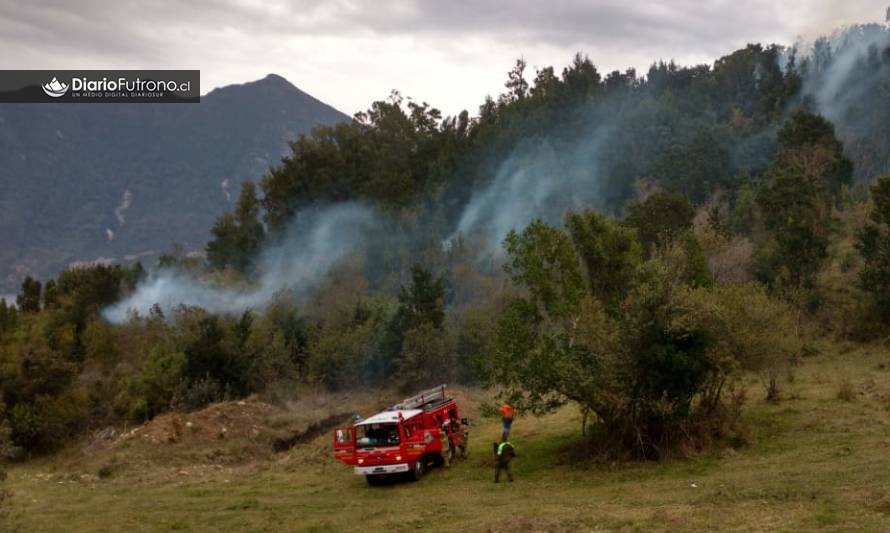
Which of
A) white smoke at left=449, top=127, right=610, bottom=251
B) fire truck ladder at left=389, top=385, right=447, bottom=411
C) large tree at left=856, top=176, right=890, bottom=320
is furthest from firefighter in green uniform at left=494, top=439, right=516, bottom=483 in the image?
white smoke at left=449, top=127, right=610, bottom=251

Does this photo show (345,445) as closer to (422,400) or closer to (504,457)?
(422,400)

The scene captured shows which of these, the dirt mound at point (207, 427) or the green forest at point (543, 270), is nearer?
the green forest at point (543, 270)

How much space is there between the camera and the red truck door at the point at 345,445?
928 inches

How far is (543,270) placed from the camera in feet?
84.2

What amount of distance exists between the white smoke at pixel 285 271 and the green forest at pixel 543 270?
0.77 feet

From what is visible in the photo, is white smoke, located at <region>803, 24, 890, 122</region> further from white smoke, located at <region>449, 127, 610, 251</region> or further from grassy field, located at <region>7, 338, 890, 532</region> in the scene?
grassy field, located at <region>7, 338, 890, 532</region>

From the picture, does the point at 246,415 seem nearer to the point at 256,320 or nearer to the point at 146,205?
the point at 256,320

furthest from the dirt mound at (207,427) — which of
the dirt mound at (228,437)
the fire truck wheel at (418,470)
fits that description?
the fire truck wheel at (418,470)

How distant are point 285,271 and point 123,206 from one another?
13781 cm

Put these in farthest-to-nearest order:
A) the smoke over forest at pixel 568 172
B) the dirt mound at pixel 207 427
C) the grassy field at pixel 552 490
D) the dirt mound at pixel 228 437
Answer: the smoke over forest at pixel 568 172
the dirt mound at pixel 207 427
the dirt mound at pixel 228 437
the grassy field at pixel 552 490

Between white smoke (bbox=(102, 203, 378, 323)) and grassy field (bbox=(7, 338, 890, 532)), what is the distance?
33.4 meters

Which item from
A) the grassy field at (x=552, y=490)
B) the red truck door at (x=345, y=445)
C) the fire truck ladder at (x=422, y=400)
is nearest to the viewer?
the grassy field at (x=552, y=490)

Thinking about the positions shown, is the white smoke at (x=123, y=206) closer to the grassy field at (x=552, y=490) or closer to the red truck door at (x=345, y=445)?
the grassy field at (x=552, y=490)

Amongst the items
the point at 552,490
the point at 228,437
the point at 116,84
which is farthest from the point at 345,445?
the point at 116,84
